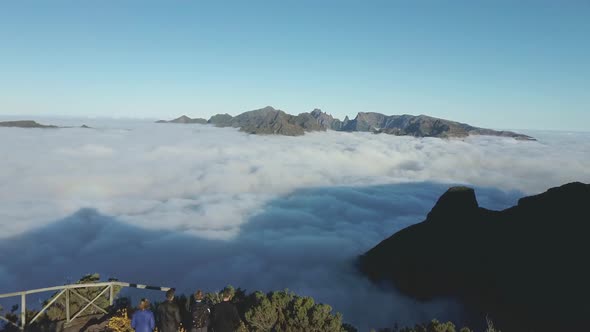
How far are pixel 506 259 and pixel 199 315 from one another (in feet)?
230

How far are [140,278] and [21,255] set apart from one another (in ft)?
209

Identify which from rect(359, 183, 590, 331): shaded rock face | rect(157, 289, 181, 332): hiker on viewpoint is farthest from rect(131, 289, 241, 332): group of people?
rect(359, 183, 590, 331): shaded rock face

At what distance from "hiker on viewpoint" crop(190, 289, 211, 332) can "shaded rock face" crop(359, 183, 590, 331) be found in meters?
46.5

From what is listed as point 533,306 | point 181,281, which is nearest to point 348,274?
point 181,281

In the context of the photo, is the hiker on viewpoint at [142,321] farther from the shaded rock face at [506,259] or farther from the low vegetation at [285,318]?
the shaded rock face at [506,259]

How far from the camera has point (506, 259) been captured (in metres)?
65.6

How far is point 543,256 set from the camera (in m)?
59.7

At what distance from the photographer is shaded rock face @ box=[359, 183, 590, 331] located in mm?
50219

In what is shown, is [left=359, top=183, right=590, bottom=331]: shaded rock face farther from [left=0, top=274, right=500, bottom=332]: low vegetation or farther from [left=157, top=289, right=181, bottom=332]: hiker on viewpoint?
Answer: [left=157, top=289, right=181, bottom=332]: hiker on viewpoint

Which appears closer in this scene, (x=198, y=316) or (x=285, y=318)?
(x=198, y=316)

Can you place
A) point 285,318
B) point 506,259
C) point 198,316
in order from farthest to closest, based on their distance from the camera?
point 506,259 < point 285,318 < point 198,316

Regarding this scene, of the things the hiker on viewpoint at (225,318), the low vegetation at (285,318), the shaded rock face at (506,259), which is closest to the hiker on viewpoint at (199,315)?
the hiker on viewpoint at (225,318)

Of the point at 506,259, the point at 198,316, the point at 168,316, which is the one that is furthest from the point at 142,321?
the point at 506,259

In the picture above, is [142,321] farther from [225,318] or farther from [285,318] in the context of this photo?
[285,318]
